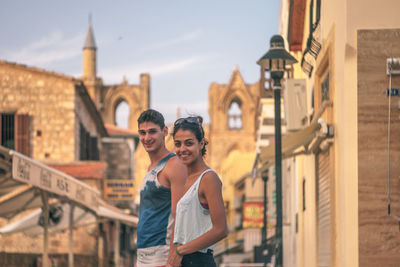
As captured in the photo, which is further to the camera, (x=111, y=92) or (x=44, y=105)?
(x=111, y=92)

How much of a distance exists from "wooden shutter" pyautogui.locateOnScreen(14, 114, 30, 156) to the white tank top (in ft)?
77.7

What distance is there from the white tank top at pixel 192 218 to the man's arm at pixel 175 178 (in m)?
0.35

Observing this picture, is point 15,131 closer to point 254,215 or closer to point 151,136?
point 254,215

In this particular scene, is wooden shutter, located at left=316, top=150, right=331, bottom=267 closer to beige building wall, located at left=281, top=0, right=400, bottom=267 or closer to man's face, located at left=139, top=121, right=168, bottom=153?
beige building wall, located at left=281, top=0, right=400, bottom=267

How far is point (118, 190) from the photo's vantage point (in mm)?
31000

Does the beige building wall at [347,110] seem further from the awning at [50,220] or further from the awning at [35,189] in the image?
the awning at [50,220]

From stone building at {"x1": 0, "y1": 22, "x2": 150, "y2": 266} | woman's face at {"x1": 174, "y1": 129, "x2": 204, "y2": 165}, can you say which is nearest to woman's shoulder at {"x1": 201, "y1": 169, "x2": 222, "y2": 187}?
woman's face at {"x1": 174, "y1": 129, "x2": 204, "y2": 165}

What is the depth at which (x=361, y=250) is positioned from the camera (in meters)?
8.91

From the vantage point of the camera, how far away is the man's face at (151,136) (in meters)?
5.89

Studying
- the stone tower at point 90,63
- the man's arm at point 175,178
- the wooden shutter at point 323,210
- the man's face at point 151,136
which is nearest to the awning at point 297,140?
the wooden shutter at point 323,210

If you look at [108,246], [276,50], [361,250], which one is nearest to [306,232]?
[276,50]

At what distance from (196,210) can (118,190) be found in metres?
26.1

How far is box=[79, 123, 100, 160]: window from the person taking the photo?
103 ft

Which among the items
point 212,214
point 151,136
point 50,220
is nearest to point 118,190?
point 50,220
